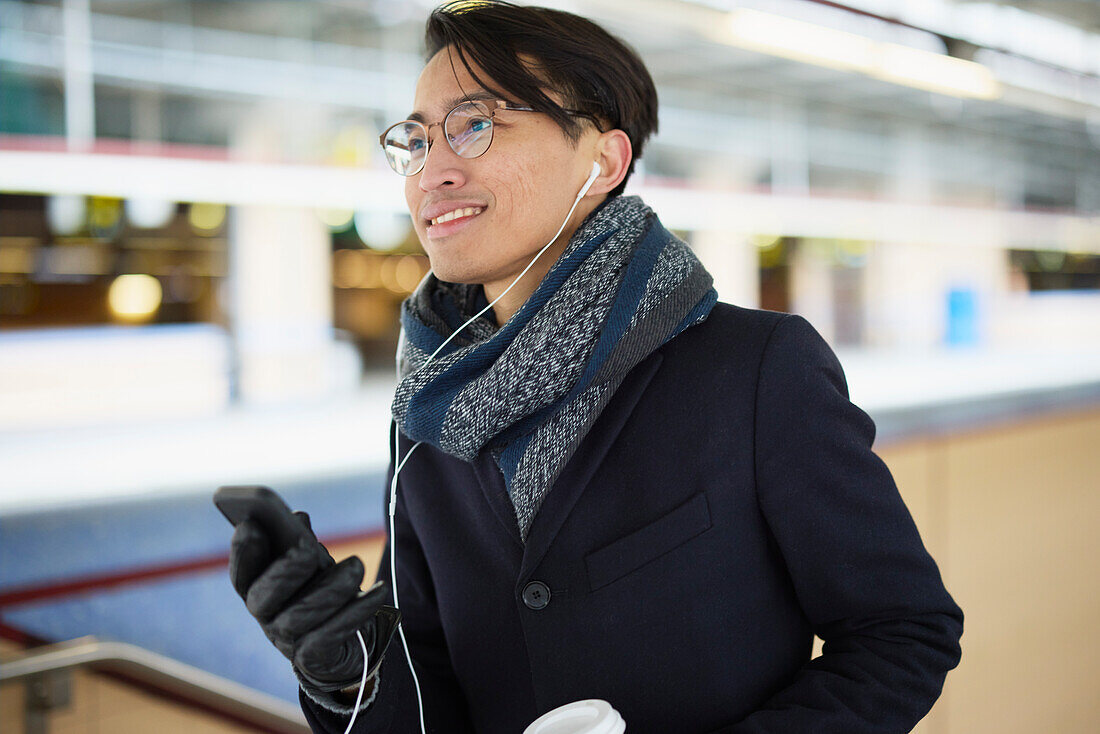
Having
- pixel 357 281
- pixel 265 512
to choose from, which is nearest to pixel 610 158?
pixel 265 512

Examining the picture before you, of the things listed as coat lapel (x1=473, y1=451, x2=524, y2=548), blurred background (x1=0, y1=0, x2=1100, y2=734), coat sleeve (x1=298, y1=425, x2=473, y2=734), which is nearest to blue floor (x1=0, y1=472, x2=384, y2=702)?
blurred background (x1=0, y1=0, x2=1100, y2=734)

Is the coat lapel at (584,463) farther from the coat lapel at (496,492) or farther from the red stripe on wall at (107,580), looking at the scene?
the red stripe on wall at (107,580)

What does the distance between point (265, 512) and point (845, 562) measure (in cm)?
63

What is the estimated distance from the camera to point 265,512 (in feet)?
2.60

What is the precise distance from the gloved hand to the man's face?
44cm

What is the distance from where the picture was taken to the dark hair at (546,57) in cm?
115

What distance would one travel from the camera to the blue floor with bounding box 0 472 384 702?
2715 mm

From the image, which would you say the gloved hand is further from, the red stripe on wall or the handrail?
the red stripe on wall

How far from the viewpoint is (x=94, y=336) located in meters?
8.85

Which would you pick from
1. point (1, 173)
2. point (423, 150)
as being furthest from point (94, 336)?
point (423, 150)

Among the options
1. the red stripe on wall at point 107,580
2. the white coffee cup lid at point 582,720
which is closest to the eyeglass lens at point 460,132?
the white coffee cup lid at point 582,720

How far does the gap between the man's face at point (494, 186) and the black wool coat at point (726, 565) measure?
236 mm

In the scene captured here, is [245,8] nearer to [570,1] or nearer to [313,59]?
[313,59]

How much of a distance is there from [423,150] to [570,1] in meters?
2.60
